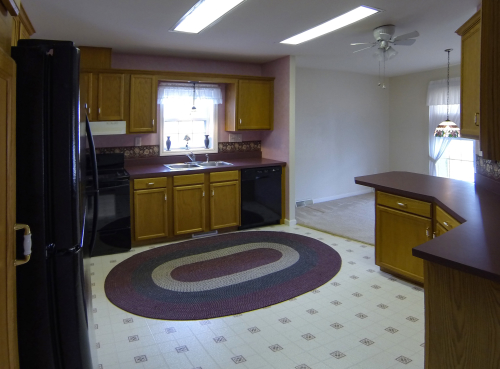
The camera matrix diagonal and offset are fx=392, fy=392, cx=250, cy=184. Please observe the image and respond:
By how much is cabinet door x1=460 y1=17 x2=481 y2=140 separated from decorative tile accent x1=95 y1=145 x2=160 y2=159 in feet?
11.8

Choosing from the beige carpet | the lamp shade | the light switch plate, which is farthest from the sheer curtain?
the light switch plate

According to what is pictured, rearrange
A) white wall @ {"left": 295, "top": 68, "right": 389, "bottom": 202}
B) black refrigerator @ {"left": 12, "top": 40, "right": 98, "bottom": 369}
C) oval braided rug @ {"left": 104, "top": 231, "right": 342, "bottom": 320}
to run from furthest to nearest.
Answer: white wall @ {"left": 295, "top": 68, "right": 389, "bottom": 202} < oval braided rug @ {"left": 104, "top": 231, "right": 342, "bottom": 320} < black refrigerator @ {"left": 12, "top": 40, "right": 98, "bottom": 369}

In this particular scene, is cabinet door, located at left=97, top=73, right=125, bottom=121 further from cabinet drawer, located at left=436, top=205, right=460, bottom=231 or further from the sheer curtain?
the sheer curtain

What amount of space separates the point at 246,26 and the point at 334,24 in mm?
827

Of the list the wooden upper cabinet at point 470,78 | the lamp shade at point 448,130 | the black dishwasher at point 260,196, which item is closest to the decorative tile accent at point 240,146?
the black dishwasher at point 260,196

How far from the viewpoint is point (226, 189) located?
4.98 metres

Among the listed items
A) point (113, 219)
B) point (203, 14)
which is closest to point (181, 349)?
point (113, 219)

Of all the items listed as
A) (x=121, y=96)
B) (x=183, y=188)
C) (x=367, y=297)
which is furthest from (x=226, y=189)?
(x=367, y=297)

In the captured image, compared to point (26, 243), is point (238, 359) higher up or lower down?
lower down

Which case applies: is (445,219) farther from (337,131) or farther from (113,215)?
(337,131)

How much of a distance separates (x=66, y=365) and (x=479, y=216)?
217cm

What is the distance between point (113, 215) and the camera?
167 inches

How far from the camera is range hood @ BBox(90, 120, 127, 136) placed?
14.5 feet

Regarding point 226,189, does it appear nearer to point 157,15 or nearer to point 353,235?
point 353,235
